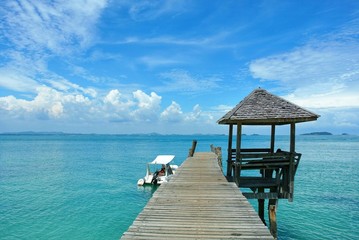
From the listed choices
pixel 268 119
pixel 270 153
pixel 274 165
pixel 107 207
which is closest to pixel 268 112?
pixel 268 119

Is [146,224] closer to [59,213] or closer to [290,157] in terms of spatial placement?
[290,157]

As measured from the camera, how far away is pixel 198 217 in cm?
614

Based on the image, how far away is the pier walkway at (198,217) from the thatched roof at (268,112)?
3.06 metres

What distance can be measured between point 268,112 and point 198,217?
6427 millimetres

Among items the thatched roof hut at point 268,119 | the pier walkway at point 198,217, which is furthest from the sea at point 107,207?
the pier walkway at point 198,217

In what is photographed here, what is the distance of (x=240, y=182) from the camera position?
1242 cm

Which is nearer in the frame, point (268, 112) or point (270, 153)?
point (268, 112)

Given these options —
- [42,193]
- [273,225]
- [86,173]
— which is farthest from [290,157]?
[86,173]

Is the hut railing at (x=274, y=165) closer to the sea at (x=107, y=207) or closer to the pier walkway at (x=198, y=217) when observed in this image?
the pier walkway at (x=198, y=217)

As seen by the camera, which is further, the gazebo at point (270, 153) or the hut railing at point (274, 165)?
the hut railing at point (274, 165)

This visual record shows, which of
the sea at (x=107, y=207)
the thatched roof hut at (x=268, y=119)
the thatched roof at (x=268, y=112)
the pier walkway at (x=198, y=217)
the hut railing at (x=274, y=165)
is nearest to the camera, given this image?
the pier walkway at (x=198, y=217)

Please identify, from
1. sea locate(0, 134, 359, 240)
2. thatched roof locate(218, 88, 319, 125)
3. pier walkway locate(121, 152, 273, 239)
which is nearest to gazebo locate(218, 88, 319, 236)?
thatched roof locate(218, 88, 319, 125)

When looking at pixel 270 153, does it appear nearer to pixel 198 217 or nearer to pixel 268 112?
pixel 268 112

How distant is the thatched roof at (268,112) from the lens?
10703 mm
